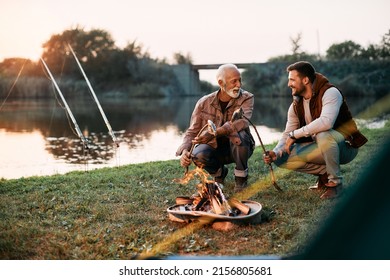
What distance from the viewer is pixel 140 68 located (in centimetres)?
2198

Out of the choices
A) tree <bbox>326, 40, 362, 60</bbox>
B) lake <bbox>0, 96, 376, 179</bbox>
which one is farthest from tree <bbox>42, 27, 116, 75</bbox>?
tree <bbox>326, 40, 362, 60</bbox>

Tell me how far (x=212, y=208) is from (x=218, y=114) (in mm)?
854

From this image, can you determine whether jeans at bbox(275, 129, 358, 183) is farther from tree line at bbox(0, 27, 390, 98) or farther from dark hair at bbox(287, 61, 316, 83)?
tree line at bbox(0, 27, 390, 98)

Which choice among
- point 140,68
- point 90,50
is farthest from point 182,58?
point 140,68

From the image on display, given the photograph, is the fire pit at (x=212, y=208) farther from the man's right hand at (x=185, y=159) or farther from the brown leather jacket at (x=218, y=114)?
the brown leather jacket at (x=218, y=114)

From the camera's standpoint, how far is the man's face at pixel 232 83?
11.0 feet

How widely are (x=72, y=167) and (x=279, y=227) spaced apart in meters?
4.00

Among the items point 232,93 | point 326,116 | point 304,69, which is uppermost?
point 304,69

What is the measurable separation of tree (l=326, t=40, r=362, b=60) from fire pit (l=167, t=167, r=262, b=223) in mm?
5582

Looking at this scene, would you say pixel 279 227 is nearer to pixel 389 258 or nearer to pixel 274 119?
pixel 389 258

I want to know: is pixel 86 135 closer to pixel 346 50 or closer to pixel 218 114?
pixel 346 50

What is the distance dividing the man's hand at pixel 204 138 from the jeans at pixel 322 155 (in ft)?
1.84

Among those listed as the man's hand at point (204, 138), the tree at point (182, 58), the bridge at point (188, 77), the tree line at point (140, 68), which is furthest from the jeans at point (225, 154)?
the tree at point (182, 58)

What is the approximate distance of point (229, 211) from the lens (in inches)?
113
